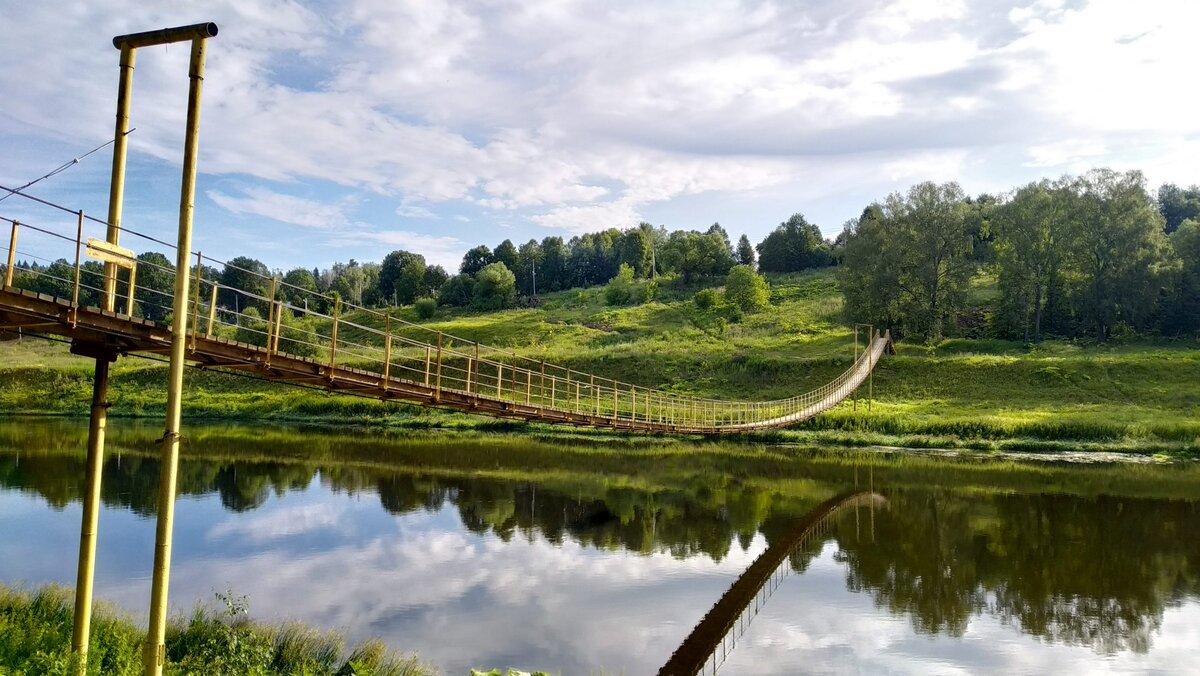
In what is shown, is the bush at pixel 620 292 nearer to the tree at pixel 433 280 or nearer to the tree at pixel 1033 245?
the tree at pixel 433 280

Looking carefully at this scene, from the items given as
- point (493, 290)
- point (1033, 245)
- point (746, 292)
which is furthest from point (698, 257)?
point (1033, 245)

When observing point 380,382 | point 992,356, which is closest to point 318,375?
point 380,382

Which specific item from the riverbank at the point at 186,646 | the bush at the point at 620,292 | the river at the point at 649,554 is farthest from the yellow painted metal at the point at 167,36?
the bush at the point at 620,292

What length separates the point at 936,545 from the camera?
15.7m

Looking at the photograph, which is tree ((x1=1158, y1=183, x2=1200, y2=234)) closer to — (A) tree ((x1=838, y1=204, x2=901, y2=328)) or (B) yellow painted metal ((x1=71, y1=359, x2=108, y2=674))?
(A) tree ((x1=838, y1=204, x2=901, y2=328))

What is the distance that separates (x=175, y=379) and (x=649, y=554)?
11.0 metres

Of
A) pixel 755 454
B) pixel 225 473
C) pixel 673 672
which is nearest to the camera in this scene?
pixel 673 672

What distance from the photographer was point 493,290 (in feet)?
236

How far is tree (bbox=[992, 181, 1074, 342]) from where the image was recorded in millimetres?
42312

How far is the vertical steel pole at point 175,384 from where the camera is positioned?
5.83 m

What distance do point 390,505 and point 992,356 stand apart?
104 ft

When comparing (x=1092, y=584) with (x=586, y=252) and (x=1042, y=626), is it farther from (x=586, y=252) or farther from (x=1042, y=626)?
(x=586, y=252)

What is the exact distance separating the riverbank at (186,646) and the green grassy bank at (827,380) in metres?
24.4

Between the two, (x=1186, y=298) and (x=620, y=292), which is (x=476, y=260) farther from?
(x=1186, y=298)
